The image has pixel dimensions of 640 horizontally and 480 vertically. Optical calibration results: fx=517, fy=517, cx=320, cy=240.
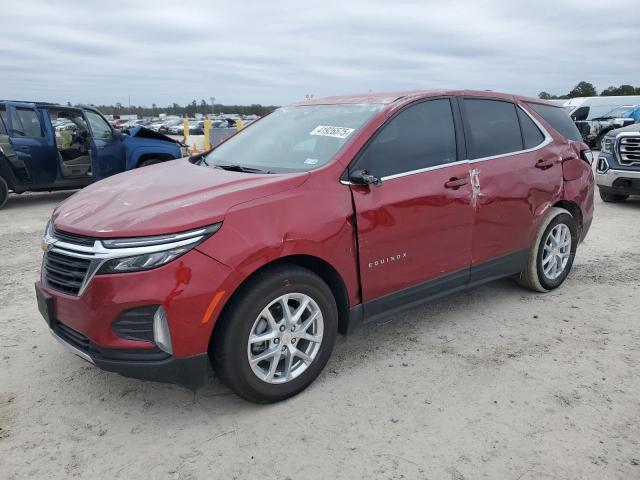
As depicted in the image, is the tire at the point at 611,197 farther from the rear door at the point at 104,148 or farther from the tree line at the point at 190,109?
the tree line at the point at 190,109

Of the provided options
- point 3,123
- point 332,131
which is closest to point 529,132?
point 332,131

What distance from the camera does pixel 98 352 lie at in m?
2.63

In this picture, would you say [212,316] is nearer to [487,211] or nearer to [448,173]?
[448,173]

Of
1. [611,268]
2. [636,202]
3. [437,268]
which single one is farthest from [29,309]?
[636,202]

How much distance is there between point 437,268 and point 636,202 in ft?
24.9

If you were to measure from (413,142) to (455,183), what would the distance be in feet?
1.41

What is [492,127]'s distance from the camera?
4070 millimetres

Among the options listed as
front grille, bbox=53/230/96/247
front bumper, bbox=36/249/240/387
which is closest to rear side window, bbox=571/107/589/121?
front bumper, bbox=36/249/240/387

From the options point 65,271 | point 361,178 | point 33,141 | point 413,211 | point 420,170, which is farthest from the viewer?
point 33,141

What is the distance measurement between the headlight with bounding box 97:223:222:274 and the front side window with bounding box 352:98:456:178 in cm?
120

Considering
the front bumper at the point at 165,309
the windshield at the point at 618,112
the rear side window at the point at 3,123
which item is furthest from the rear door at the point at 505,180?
the windshield at the point at 618,112

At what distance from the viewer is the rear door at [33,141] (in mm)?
8633

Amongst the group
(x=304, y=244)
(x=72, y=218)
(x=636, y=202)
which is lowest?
(x=636, y=202)

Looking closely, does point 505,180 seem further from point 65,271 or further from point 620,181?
point 620,181
